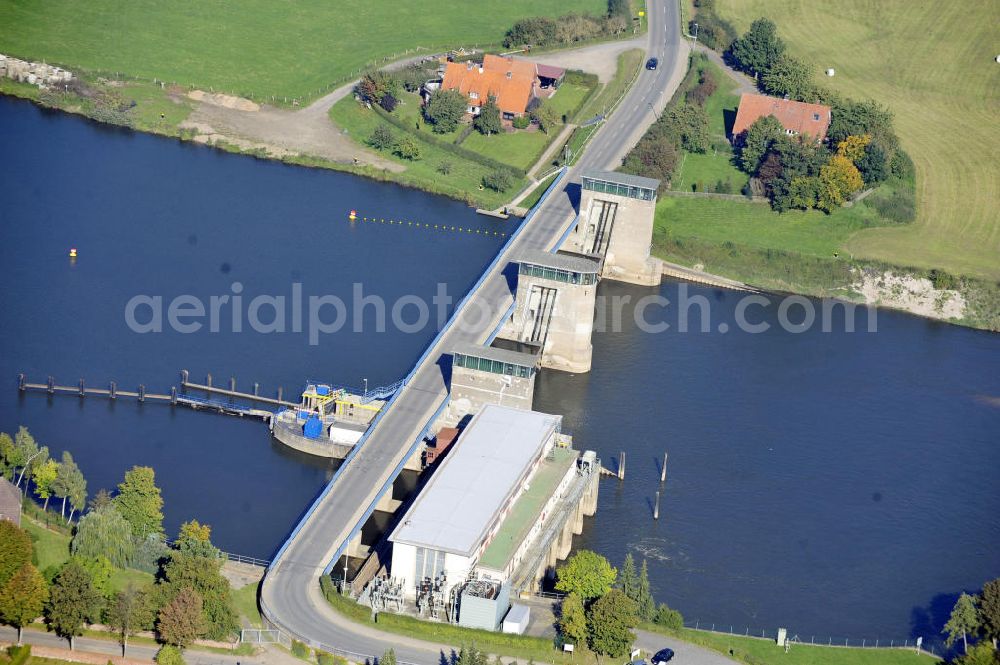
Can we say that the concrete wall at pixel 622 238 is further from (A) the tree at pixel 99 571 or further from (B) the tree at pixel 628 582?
(A) the tree at pixel 99 571

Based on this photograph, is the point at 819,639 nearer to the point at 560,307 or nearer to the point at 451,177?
the point at 560,307

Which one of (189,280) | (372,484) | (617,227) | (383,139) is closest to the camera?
(372,484)

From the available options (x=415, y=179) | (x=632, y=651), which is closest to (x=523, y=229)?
(x=415, y=179)

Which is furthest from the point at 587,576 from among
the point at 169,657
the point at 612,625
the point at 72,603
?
the point at 72,603

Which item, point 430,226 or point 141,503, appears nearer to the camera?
point 141,503

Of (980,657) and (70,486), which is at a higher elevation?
(980,657)

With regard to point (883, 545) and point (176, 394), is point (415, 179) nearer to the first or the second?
point (176, 394)

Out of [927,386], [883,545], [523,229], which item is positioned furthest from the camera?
[523,229]
